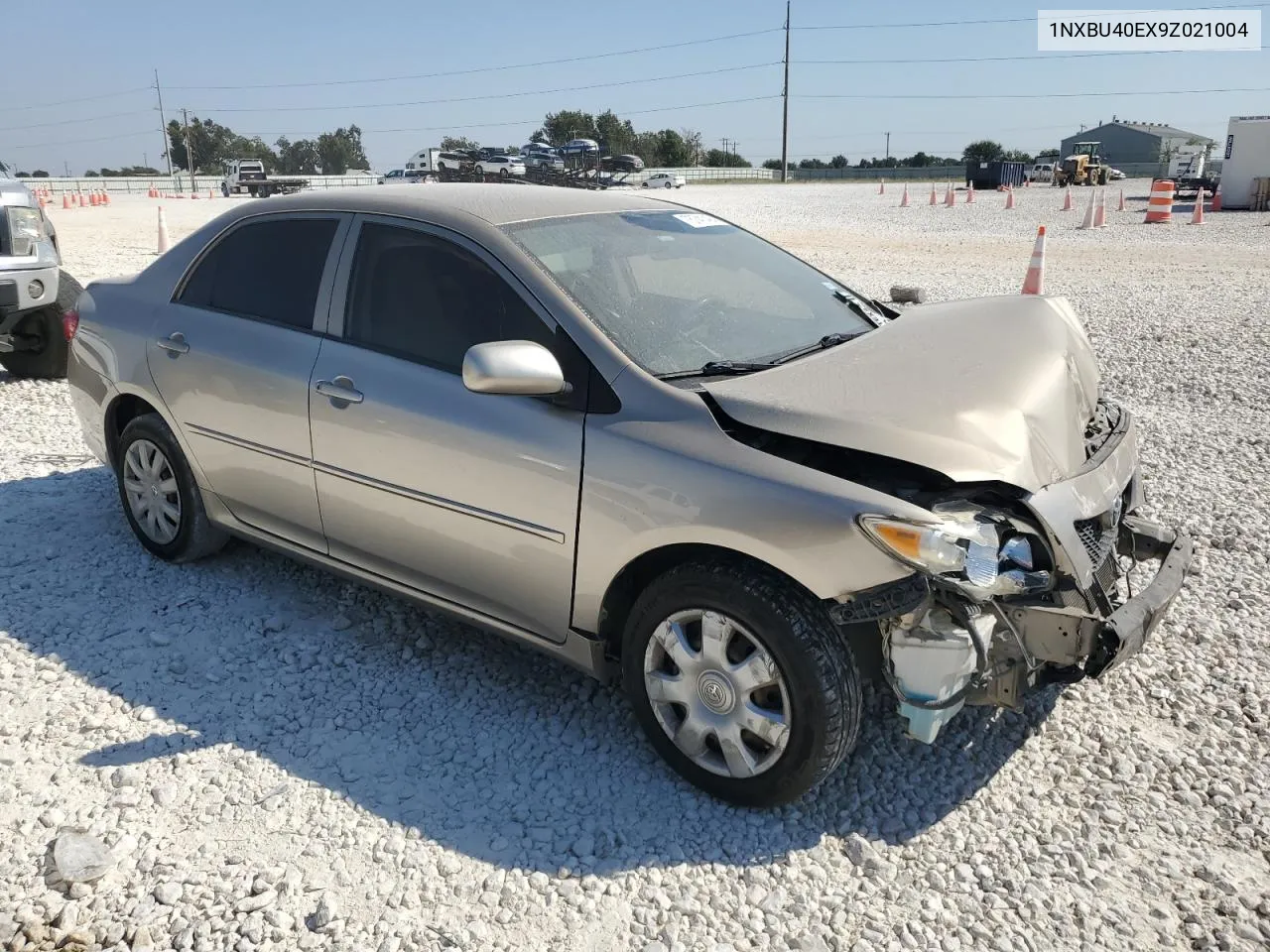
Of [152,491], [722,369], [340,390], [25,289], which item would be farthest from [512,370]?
[25,289]

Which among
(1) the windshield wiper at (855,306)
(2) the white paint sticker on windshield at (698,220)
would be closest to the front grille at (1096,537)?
(1) the windshield wiper at (855,306)

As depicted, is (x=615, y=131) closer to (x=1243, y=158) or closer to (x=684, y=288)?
(x=1243, y=158)

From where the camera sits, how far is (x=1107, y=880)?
2705 millimetres

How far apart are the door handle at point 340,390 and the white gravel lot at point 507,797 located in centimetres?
104

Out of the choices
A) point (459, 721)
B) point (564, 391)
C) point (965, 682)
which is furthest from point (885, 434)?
point (459, 721)

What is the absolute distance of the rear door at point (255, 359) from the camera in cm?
383

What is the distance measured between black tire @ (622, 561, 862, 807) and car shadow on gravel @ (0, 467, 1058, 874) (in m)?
0.19

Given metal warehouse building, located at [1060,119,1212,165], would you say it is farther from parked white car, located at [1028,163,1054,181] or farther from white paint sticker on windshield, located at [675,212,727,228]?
white paint sticker on windshield, located at [675,212,727,228]

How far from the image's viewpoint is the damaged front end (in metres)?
2.61

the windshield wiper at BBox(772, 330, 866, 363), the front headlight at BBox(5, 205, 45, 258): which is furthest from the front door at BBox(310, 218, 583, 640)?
the front headlight at BBox(5, 205, 45, 258)

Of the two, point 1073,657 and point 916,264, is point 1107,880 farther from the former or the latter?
point 916,264

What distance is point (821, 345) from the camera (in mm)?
3621

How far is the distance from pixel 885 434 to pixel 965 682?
0.73 m

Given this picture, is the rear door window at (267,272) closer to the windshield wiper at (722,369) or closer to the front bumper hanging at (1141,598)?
the windshield wiper at (722,369)
